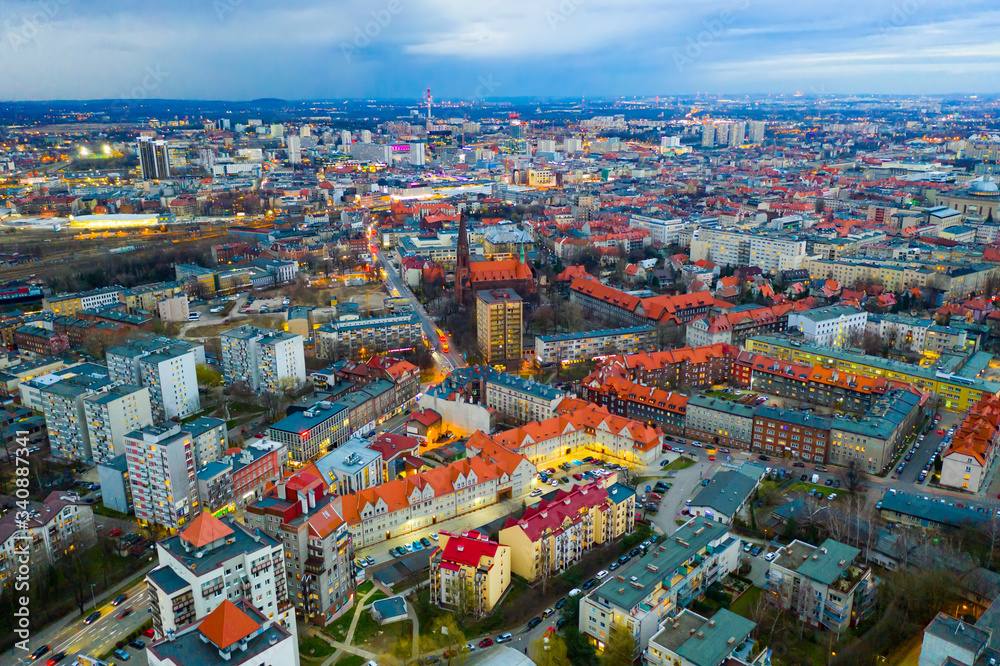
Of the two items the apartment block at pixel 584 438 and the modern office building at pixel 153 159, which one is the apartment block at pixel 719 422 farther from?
the modern office building at pixel 153 159

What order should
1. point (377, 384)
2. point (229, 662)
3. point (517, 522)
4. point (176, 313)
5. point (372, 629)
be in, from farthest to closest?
point (176, 313), point (377, 384), point (517, 522), point (372, 629), point (229, 662)

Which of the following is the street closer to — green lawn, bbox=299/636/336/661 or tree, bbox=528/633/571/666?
green lawn, bbox=299/636/336/661

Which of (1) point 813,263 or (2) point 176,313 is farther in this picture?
(1) point 813,263

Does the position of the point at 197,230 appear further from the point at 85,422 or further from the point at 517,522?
the point at 517,522

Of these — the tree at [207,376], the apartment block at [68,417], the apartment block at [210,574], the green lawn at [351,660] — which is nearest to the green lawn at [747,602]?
the green lawn at [351,660]

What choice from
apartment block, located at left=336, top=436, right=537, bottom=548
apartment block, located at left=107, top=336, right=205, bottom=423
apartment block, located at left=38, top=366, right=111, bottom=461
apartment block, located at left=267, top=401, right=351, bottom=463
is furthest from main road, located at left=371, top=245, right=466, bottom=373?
apartment block, located at left=38, top=366, right=111, bottom=461

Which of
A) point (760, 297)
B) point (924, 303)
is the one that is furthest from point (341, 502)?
point (924, 303)
